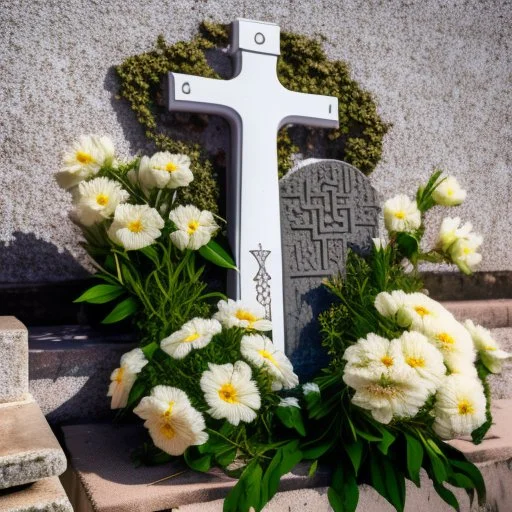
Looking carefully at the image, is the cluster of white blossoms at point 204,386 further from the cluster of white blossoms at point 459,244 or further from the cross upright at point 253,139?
the cluster of white blossoms at point 459,244

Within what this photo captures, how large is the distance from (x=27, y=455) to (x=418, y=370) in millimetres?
964

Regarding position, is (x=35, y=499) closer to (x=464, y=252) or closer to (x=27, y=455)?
(x=27, y=455)

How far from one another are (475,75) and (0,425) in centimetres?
271

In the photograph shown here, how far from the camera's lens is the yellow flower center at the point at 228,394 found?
1.70 meters

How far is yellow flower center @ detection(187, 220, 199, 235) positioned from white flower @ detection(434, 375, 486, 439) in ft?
2.83

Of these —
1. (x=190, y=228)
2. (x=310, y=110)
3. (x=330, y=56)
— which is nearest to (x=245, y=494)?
(x=190, y=228)

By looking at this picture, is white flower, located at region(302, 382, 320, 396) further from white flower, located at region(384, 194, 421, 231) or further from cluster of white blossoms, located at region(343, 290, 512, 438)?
white flower, located at region(384, 194, 421, 231)

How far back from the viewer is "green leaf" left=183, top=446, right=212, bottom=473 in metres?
1.71

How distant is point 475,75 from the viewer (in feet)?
10.7

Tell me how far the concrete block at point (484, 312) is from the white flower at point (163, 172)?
139 centimetres

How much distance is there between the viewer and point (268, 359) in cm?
183

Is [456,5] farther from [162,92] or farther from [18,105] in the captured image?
[18,105]

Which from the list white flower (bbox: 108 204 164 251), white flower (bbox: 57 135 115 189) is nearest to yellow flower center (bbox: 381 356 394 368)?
white flower (bbox: 108 204 164 251)

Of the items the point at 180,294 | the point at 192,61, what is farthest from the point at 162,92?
the point at 180,294
